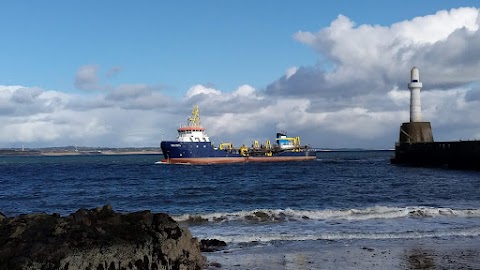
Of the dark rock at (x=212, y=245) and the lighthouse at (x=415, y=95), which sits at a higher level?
the lighthouse at (x=415, y=95)

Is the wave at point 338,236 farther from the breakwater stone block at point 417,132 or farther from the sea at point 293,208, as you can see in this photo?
the breakwater stone block at point 417,132

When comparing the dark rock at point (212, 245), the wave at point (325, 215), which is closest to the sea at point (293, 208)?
the wave at point (325, 215)

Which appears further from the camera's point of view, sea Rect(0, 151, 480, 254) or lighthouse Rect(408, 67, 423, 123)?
lighthouse Rect(408, 67, 423, 123)

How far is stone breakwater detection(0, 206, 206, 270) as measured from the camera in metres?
8.51

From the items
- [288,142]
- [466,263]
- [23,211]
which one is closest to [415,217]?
[466,263]

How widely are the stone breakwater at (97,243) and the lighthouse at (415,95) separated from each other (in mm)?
64584

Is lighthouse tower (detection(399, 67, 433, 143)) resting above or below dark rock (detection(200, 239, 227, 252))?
above

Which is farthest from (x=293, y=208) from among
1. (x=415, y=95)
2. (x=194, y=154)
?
(x=194, y=154)

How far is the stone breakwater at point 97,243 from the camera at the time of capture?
Result: 8508mm

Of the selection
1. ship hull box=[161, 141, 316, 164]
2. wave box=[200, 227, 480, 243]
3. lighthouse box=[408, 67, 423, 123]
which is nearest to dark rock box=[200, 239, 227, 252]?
wave box=[200, 227, 480, 243]

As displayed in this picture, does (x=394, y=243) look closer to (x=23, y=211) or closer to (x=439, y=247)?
(x=439, y=247)

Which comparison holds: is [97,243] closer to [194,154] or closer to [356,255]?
[356,255]

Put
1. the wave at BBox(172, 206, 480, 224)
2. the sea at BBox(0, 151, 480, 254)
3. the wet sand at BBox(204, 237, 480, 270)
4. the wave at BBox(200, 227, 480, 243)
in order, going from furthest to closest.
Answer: the wave at BBox(172, 206, 480, 224), the sea at BBox(0, 151, 480, 254), the wave at BBox(200, 227, 480, 243), the wet sand at BBox(204, 237, 480, 270)

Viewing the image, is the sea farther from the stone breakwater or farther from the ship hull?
the ship hull
